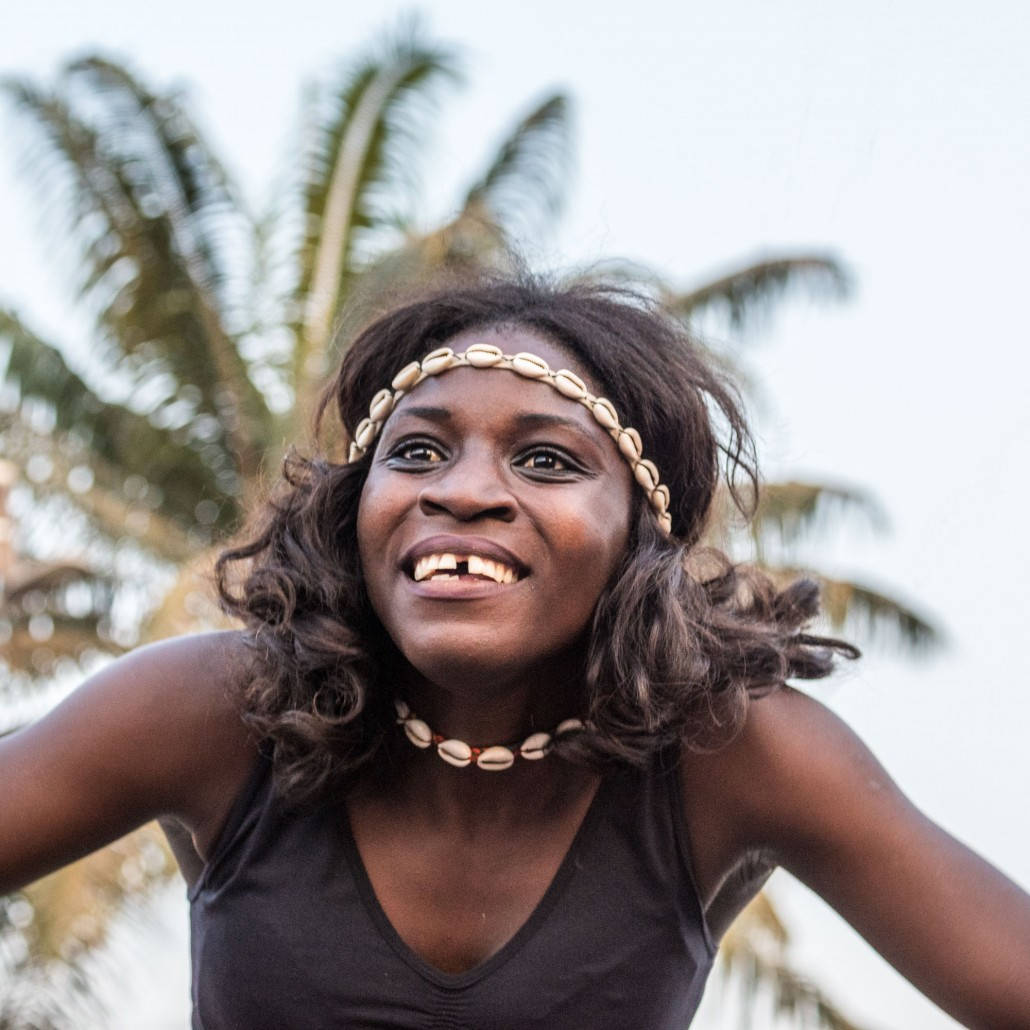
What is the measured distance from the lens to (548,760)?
103 inches

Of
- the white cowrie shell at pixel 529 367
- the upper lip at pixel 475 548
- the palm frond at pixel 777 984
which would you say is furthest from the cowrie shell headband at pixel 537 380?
the palm frond at pixel 777 984

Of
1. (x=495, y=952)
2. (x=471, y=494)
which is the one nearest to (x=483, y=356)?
(x=471, y=494)

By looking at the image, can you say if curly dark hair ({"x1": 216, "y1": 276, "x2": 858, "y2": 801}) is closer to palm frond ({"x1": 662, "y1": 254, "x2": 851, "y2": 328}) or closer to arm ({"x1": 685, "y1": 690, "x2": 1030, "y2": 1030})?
arm ({"x1": 685, "y1": 690, "x2": 1030, "y2": 1030})

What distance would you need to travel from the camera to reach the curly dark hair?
A: 2508 mm

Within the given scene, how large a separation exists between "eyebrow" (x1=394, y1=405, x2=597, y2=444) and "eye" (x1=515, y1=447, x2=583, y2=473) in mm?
40

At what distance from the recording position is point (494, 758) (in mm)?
2549

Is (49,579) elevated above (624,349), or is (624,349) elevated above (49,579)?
(624,349)

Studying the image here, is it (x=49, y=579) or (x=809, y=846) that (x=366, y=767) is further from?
(x=49, y=579)

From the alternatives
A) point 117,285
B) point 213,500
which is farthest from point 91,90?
point 213,500

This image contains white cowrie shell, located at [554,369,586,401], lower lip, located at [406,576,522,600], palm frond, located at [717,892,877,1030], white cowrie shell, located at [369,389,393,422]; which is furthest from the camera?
palm frond, located at [717,892,877,1030]

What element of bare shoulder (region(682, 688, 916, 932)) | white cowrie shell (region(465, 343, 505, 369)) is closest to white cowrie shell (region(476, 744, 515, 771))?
bare shoulder (region(682, 688, 916, 932))

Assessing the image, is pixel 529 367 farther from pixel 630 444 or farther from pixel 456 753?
pixel 456 753

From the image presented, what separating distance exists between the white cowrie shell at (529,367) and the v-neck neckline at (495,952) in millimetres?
711

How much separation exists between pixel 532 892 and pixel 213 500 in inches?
385
